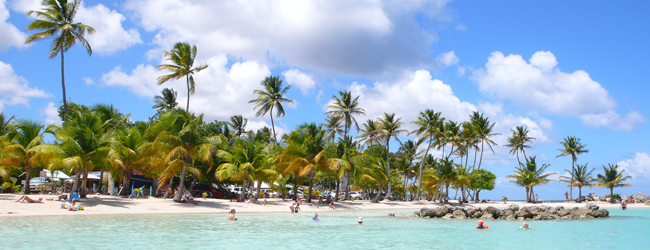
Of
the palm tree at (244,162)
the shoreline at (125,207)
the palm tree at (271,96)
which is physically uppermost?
the palm tree at (271,96)

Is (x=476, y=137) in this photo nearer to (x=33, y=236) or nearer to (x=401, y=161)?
(x=401, y=161)

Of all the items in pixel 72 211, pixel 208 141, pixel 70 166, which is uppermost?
pixel 208 141

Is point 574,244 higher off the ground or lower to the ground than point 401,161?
lower

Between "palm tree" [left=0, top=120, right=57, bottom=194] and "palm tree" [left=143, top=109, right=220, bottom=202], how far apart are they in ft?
19.4

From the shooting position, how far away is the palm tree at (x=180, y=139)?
1005 inches

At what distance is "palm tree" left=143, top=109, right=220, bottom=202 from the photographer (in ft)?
83.7

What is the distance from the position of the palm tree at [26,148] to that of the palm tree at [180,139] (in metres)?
5.90

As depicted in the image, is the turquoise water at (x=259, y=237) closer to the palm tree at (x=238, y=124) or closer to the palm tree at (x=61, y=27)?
the palm tree at (x=61, y=27)

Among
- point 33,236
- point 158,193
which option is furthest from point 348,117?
point 33,236

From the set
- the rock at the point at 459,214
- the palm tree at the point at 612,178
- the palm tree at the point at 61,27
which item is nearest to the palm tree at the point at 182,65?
the palm tree at the point at 61,27

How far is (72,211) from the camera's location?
20.9 m

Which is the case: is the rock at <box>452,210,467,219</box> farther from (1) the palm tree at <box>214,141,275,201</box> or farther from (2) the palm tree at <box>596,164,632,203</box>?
(2) the palm tree at <box>596,164,632,203</box>

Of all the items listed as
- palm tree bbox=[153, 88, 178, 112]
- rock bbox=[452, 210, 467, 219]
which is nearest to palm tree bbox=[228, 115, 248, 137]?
palm tree bbox=[153, 88, 178, 112]

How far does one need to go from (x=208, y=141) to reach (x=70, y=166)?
7853 millimetres
